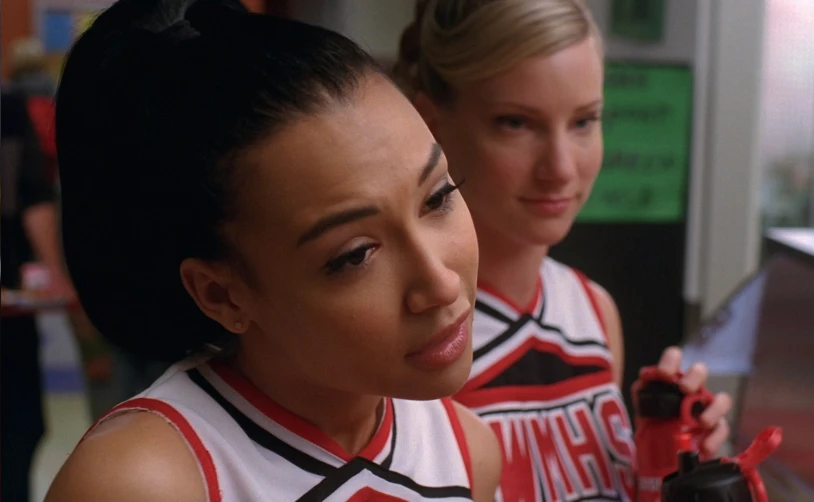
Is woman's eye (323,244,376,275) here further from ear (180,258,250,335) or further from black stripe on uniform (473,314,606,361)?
black stripe on uniform (473,314,606,361)

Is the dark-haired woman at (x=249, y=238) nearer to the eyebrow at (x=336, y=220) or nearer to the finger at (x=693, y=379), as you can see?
the eyebrow at (x=336, y=220)

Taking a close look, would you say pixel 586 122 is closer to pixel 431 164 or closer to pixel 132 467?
pixel 431 164

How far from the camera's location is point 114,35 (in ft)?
1.75

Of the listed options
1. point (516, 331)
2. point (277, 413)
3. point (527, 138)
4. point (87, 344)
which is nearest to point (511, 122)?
point (527, 138)

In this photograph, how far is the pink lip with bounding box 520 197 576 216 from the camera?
2.35 ft

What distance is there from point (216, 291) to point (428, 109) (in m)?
0.25

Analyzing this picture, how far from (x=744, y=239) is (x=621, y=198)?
0.75 ft

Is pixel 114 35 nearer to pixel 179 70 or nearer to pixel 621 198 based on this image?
pixel 179 70

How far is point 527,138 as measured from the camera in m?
0.70

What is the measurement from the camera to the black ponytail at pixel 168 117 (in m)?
0.51

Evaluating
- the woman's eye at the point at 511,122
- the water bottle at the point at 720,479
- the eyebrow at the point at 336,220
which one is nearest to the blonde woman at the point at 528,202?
the woman's eye at the point at 511,122

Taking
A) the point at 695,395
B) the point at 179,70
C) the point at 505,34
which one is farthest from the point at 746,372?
the point at 179,70

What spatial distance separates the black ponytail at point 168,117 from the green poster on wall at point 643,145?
34cm

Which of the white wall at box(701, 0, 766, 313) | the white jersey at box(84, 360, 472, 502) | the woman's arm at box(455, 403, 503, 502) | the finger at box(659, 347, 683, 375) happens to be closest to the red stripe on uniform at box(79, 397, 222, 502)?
the white jersey at box(84, 360, 472, 502)
